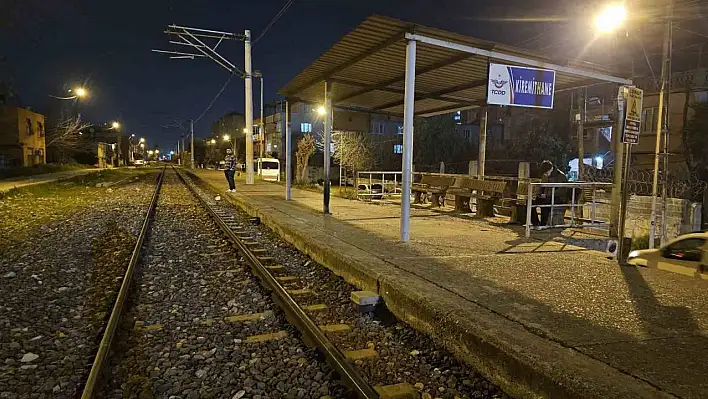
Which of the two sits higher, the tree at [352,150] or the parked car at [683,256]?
the tree at [352,150]

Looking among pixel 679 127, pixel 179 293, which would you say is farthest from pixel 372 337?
pixel 679 127

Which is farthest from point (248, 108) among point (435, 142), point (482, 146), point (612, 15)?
point (612, 15)

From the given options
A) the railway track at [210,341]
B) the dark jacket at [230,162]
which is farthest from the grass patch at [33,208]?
the dark jacket at [230,162]

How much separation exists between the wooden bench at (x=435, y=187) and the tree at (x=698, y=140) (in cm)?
1576

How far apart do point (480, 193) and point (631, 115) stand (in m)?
5.10

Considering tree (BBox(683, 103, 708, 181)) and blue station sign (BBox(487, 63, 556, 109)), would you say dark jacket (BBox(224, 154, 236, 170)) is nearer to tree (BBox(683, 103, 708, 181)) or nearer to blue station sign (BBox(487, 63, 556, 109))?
blue station sign (BBox(487, 63, 556, 109))

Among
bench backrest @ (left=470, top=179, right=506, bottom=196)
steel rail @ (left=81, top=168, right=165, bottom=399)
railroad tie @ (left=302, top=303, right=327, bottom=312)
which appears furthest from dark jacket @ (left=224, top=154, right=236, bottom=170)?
railroad tie @ (left=302, top=303, right=327, bottom=312)

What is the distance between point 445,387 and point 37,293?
516cm

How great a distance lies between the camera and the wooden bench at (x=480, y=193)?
10776mm

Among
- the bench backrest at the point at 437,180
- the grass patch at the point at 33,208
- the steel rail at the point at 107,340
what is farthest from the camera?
the bench backrest at the point at 437,180

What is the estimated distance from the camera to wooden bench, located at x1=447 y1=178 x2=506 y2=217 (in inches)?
424

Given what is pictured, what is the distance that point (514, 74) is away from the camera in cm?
869

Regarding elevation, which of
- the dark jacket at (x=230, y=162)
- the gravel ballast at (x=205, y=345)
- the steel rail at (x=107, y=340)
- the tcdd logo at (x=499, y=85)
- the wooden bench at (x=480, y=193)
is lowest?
the gravel ballast at (x=205, y=345)

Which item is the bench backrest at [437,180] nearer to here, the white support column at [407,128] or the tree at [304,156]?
the white support column at [407,128]
